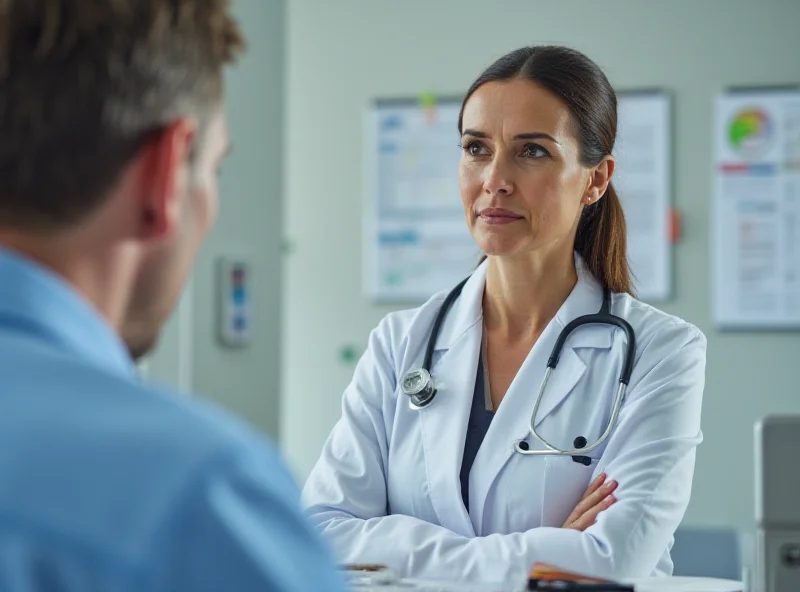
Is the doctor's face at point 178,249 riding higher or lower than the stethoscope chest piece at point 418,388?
higher

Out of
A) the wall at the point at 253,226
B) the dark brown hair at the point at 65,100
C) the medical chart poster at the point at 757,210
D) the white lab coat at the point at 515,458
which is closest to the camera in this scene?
the dark brown hair at the point at 65,100

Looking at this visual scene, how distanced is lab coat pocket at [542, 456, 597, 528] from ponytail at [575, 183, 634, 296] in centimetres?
41

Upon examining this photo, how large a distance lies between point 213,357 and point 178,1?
2.76 m

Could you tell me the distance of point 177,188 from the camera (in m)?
0.68

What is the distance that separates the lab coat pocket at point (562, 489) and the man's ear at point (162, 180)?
3.95 ft

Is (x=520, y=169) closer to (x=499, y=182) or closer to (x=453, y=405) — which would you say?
(x=499, y=182)

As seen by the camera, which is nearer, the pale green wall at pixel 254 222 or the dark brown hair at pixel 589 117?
the dark brown hair at pixel 589 117

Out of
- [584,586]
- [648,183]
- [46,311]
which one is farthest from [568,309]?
[648,183]

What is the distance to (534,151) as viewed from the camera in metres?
1.97

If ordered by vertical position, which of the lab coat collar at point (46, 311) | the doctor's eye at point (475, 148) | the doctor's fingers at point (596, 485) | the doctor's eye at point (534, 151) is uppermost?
the doctor's eye at point (475, 148)

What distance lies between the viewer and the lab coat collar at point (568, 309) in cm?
193

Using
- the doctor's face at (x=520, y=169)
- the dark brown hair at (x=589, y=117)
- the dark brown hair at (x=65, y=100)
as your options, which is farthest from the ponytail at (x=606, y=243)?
the dark brown hair at (x=65, y=100)

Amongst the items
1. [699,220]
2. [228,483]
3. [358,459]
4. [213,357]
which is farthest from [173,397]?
[699,220]

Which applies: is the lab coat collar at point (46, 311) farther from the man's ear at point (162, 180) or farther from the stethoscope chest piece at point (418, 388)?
the stethoscope chest piece at point (418, 388)
